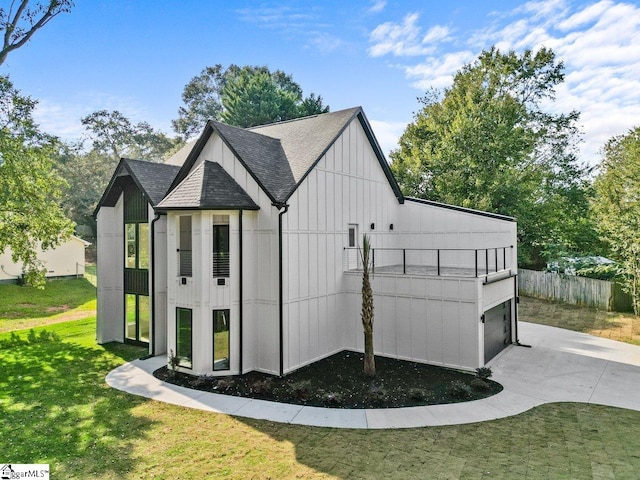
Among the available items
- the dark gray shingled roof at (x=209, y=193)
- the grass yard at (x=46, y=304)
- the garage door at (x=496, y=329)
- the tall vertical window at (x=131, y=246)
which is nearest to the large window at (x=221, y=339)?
the dark gray shingled roof at (x=209, y=193)

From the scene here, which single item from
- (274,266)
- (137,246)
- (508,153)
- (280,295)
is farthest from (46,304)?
(508,153)

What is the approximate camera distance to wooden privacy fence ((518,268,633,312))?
64.9 ft

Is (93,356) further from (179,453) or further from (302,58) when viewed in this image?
(302,58)

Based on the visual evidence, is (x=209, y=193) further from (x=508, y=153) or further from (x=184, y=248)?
(x=508, y=153)

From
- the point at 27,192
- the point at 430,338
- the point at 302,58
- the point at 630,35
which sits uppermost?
the point at 302,58

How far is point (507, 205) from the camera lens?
2344 centimetres

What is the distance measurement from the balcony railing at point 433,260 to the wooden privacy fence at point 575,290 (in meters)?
8.74

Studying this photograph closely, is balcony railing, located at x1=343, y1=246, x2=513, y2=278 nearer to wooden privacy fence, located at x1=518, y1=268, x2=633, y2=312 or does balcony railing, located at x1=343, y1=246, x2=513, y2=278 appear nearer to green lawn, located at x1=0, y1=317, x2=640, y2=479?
green lawn, located at x1=0, y1=317, x2=640, y2=479

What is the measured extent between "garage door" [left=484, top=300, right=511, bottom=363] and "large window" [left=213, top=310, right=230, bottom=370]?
26.7 ft

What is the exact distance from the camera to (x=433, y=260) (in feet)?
54.6

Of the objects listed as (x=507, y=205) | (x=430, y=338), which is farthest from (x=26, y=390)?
(x=507, y=205)

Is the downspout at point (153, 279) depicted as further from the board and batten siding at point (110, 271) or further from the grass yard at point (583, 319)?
the grass yard at point (583, 319)

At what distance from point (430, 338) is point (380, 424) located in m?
4.63

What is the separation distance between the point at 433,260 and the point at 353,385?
8.28 metres
